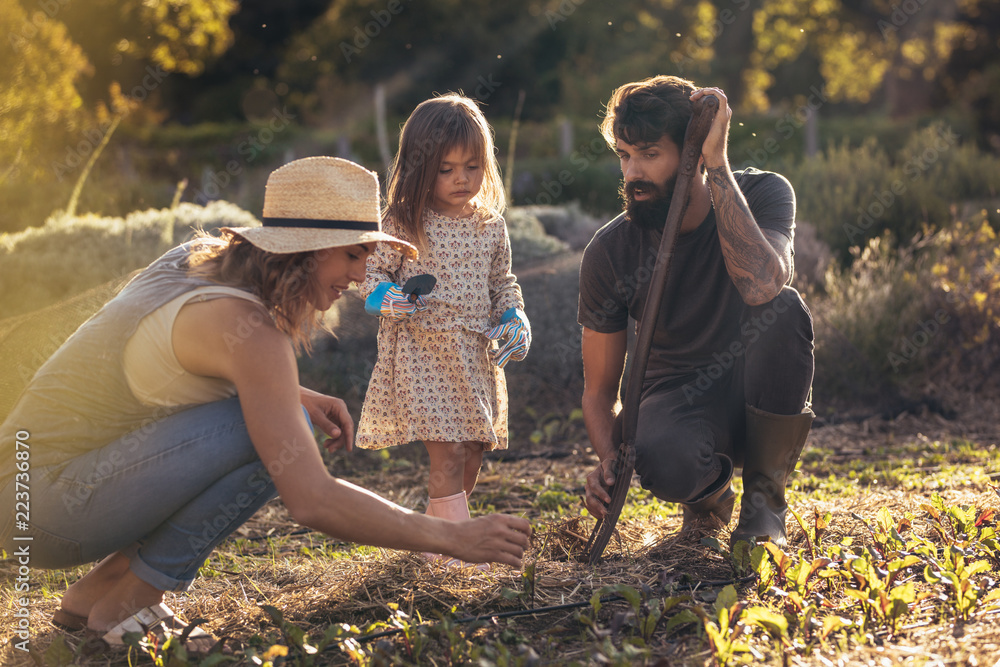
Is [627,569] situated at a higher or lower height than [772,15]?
lower

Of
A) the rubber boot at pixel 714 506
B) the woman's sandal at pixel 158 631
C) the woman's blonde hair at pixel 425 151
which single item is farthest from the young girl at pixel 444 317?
the woman's sandal at pixel 158 631

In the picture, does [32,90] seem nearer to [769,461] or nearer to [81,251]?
[81,251]

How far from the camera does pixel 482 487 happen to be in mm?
3959

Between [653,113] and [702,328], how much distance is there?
2.52ft

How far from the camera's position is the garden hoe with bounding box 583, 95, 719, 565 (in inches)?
101

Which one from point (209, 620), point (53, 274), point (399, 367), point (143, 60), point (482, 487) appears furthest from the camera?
point (143, 60)

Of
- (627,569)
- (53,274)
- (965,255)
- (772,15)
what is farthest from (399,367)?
(772,15)

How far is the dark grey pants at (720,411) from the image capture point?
8.87 feet

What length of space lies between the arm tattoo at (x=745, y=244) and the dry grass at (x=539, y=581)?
0.82 m

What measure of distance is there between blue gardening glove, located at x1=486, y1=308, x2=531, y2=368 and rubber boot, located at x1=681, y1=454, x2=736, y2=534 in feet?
2.46

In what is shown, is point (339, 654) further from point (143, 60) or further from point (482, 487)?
point (143, 60)

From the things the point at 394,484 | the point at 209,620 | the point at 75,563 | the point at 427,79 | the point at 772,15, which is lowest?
the point at 394,484

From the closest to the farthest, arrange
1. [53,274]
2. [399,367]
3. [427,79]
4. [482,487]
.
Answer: [399,367] → [482,487] → [53,274] → [427,79]

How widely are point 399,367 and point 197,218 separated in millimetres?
3003
